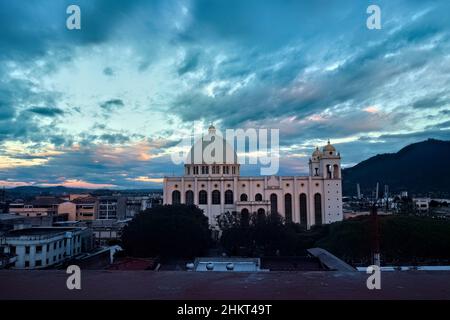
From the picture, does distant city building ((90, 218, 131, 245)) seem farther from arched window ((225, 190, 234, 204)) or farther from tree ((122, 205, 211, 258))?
arched window ((225, 190, 234, 204))

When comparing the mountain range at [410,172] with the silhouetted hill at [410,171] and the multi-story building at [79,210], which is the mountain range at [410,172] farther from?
the multi-story building at [79,210]

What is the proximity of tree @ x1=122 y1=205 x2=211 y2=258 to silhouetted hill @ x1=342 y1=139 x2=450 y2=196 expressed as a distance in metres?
65.5

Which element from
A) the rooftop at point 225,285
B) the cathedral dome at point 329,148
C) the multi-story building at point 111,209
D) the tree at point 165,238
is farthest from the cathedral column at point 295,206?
the rooftop at point 225,285

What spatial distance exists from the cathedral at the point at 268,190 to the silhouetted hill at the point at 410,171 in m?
43.9

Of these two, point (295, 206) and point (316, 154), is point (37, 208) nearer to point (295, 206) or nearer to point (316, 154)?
point (295, 206)

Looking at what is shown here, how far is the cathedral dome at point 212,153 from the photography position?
4259cm

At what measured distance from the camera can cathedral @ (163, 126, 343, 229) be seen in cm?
4019

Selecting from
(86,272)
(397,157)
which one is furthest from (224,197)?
(397,157)

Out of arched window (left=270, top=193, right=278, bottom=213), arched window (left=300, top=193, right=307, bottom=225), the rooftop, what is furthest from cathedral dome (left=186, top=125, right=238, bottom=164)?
the rooftop
